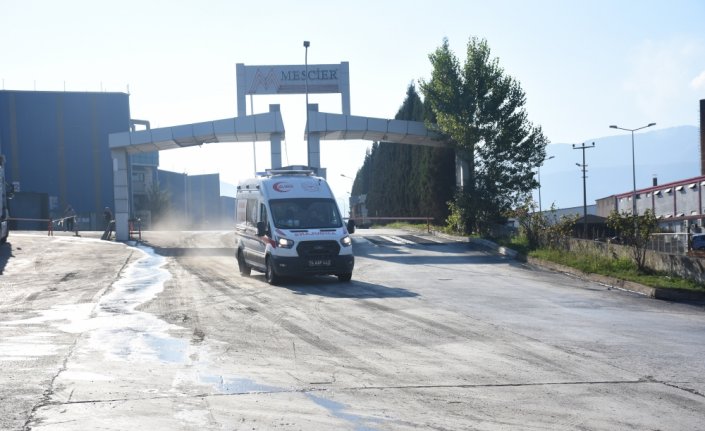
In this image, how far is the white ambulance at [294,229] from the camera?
1938cm

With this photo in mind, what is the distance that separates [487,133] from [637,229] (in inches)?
618

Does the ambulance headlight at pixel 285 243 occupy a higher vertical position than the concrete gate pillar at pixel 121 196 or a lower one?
lower

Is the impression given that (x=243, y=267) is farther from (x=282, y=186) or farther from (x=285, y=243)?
(x=285, y=243)

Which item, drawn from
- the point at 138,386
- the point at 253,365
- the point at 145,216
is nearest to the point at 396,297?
the point at 253,365

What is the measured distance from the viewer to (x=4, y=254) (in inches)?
1110

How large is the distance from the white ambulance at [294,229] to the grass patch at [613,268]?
21.7ft

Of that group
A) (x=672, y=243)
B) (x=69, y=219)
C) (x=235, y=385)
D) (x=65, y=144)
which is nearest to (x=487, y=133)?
(x=672, y=243)

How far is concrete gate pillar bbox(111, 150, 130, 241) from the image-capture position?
37625mm

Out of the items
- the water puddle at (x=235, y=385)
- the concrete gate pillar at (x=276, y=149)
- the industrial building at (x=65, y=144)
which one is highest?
the industrial building at (x=65, y=144)

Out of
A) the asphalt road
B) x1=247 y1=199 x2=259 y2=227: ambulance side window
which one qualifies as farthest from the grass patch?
x1=247 y1=199 x2=259 y2=227: ambulance side window

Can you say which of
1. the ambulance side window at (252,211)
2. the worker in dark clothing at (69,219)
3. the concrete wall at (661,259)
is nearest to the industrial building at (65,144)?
the worker in dark clothing at (69,219)

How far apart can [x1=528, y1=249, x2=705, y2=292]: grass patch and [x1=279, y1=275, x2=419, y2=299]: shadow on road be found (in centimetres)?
559

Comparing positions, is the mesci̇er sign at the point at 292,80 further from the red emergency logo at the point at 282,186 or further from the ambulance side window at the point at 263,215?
the ambulance side window at the point at 263,215

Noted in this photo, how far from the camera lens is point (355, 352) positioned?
1041 cm
